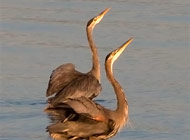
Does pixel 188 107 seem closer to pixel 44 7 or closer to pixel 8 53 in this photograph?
pixel 8 53

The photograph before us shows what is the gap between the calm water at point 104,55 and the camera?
38.9 feet

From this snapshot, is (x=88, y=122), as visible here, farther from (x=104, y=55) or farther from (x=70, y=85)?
(x=104, y=55)

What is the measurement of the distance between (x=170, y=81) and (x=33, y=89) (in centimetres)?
215

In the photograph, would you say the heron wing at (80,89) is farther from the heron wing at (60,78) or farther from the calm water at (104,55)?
the calm water at (104,55)

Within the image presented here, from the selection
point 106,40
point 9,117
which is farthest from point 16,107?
point 106,40

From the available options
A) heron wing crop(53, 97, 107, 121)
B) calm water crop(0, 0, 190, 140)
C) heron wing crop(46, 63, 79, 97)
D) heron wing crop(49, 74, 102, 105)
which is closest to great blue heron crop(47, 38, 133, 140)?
heron wing crop(53, 97, 107, 121)

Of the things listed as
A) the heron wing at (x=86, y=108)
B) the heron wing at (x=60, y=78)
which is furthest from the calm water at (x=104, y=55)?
the heron wing at (x=86, y=108)

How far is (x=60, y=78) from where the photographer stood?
41.8ft

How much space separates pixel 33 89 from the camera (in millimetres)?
13453

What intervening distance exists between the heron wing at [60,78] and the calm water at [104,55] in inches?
12.9

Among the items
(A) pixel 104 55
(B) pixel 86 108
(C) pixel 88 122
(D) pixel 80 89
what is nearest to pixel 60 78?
(D) pixel 80 89

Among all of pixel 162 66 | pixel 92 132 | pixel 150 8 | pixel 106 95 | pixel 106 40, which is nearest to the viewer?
pixel 92 132

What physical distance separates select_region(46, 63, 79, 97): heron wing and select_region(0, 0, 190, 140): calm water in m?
0.33

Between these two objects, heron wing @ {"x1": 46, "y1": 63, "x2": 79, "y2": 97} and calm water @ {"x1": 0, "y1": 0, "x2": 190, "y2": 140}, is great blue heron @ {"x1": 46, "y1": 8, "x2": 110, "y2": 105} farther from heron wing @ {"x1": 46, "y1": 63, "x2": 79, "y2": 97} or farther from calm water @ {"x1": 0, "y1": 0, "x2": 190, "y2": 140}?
calm water @ {"x1": 0, "y1": 0, "x2": 190, "y2": 140}
